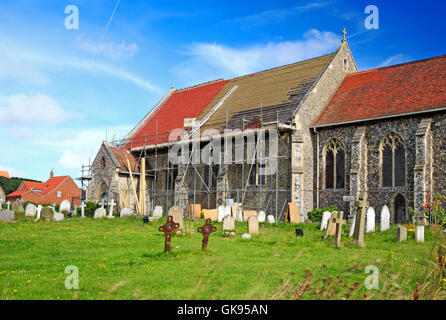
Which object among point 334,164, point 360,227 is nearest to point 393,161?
point 334,164

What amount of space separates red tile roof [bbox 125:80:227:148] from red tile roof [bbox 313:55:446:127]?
10.7 meters

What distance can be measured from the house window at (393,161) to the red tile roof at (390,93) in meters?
1.39

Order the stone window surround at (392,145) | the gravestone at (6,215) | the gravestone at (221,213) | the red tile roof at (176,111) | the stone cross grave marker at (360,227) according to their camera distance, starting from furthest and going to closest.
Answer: the red tile roof at (176,111) < the gravestone at (221,213) < the stone window surround at (392,145) < the gravestone at (6,215) < the stone cross grave marker at (360,227)

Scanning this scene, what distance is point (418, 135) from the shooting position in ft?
66.5

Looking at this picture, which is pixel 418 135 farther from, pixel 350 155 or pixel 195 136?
pixel 195 136

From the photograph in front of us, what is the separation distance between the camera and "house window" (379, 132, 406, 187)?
839 inches

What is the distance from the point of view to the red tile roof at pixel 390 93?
70.2 ft

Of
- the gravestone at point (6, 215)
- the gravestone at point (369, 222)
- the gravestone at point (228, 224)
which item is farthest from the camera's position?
the gravestone at point (6, 215)

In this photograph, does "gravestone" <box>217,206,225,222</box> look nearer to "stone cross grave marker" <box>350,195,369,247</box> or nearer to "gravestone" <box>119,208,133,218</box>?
"gravestone" <box>119,208,133,218</box>

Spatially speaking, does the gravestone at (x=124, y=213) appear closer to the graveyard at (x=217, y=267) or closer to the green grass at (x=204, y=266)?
the graveyard at (x=217, y=267)

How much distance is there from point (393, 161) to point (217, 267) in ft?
51.4

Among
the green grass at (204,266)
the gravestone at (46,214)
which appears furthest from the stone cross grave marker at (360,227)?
the gravestone at (46,214)

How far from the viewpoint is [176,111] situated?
34.2 metres

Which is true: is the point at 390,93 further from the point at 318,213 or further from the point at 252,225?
the point at 252,225
